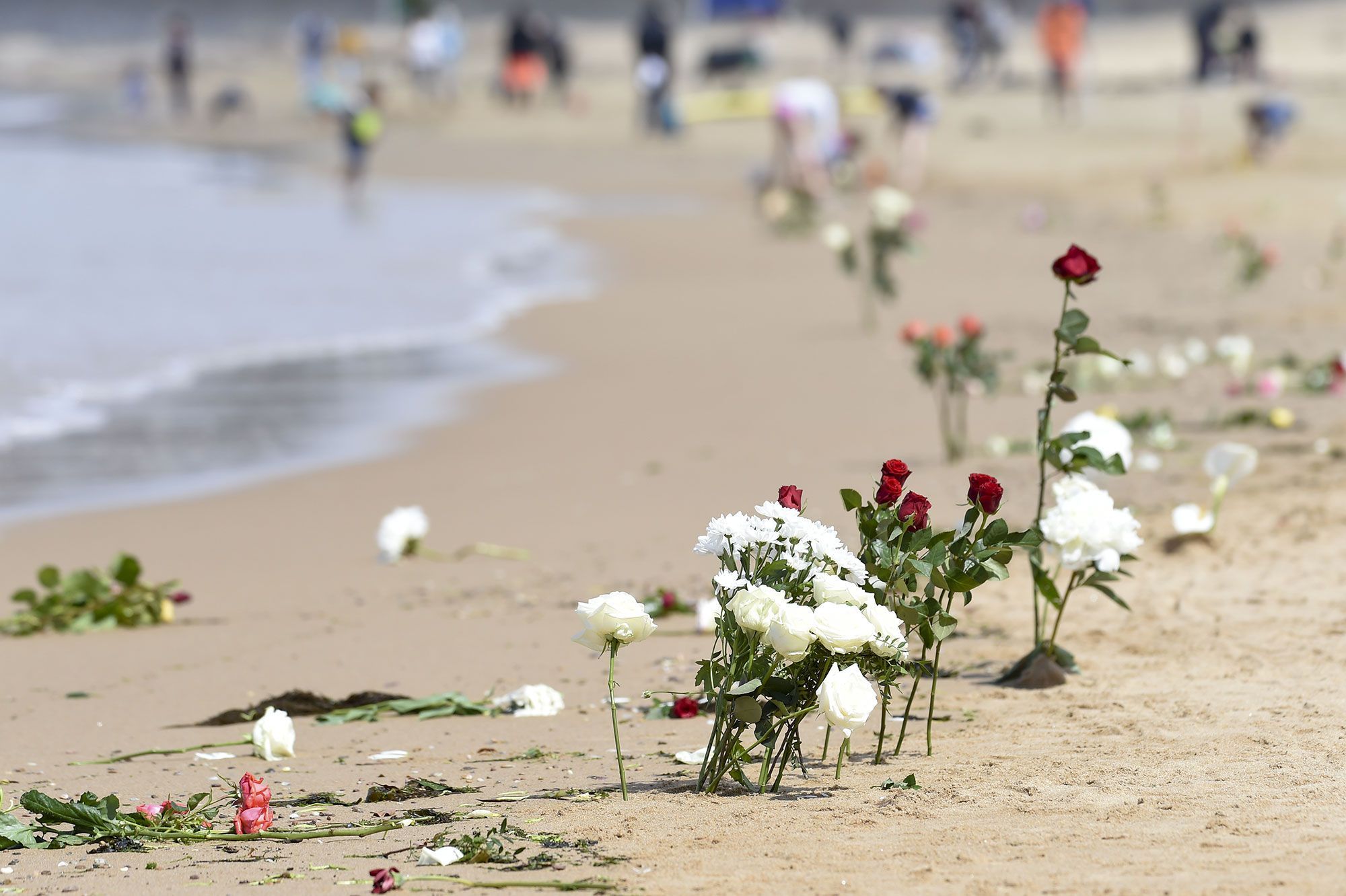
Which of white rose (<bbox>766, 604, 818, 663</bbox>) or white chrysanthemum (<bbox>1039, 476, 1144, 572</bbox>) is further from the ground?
white chrysanthemum (<bbox>1039, 476, 1144, 572</bbox>)

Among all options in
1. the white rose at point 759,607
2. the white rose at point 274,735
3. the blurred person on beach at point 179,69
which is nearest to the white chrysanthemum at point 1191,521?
the white rose at point 759,607

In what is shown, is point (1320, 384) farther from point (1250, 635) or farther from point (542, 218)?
point (542, 218)

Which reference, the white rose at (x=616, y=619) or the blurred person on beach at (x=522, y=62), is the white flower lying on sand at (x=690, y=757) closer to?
the white rose at (x=616, y=619)

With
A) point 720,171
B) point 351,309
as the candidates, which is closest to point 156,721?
point 351,309

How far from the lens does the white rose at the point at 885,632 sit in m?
3.68

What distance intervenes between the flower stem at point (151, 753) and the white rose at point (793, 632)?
1.49 m

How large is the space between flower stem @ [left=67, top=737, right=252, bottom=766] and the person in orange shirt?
2516cm

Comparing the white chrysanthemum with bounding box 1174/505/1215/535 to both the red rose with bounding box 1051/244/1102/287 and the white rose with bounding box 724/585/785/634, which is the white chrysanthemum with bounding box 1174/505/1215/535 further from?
the white rose with bounding box 724/585/785/634

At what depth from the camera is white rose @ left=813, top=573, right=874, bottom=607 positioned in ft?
12.0

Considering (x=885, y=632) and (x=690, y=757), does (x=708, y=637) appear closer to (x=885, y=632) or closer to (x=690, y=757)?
(x=690, y=757)

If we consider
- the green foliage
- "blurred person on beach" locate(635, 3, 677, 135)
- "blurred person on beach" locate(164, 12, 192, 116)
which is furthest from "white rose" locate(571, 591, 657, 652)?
"blurred person on beach" locate(164, 12, 192, 116)

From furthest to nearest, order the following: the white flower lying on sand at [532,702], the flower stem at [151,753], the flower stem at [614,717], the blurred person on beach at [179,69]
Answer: the blurred person on beach at [179,69] → the white flower lying on sand at [532,702] → the flower stem at [151,753] → the flower stem at [614,717]

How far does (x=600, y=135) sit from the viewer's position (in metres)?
32.6

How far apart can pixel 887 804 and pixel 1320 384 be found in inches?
224
